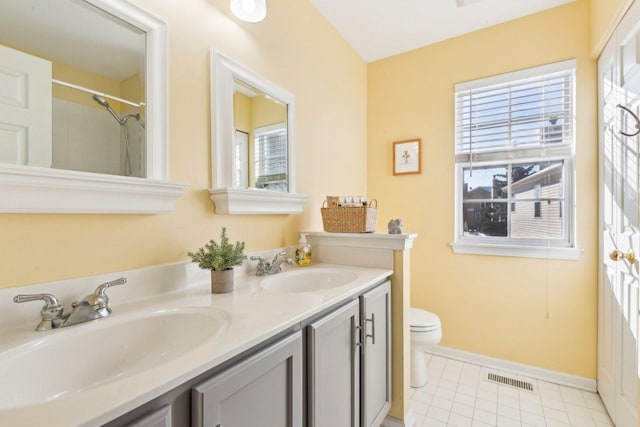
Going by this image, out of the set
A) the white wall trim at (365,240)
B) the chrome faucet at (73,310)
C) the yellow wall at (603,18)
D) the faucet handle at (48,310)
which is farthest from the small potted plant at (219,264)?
the yellow wall at (603,18)

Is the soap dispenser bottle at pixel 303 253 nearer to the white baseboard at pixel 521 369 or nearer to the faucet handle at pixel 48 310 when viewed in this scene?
the faucet handle at pixel 48 310

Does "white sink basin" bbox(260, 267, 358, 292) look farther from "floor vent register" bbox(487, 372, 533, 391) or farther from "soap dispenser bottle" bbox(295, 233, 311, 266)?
"floor vent register" bbox(487, 372, 533, 391)

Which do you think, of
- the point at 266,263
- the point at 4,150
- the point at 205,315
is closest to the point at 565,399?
the point at 266,263

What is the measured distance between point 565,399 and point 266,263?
205cm

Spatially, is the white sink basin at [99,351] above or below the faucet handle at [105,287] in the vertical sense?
below

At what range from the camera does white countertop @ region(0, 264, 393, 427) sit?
1.54ft

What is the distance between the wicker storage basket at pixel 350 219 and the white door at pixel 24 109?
1.31 metres

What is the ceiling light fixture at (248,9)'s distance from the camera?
1.41 metres

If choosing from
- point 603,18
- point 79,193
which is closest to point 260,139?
point 79,193

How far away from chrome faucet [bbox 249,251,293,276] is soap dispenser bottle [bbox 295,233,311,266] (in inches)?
4.4

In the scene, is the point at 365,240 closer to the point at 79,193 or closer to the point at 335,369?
the point at 335,369

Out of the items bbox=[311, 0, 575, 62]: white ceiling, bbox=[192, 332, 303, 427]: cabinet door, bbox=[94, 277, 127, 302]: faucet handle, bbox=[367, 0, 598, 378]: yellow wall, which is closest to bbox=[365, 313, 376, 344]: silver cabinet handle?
bbox=[192, 332, 303, 427]: cabinet door

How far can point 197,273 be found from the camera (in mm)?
1266

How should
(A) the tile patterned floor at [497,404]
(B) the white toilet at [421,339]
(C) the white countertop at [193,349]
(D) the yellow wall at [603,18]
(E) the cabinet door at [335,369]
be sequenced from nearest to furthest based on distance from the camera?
1. (C) the white countertop at [193,349]
2. (E) the cabinet door at [335,369]
3. (D) the yellow wall at [603,18]
4. (A) the tile patterned floor at [497,404]
5. (B) the white toilet at [421,339]
